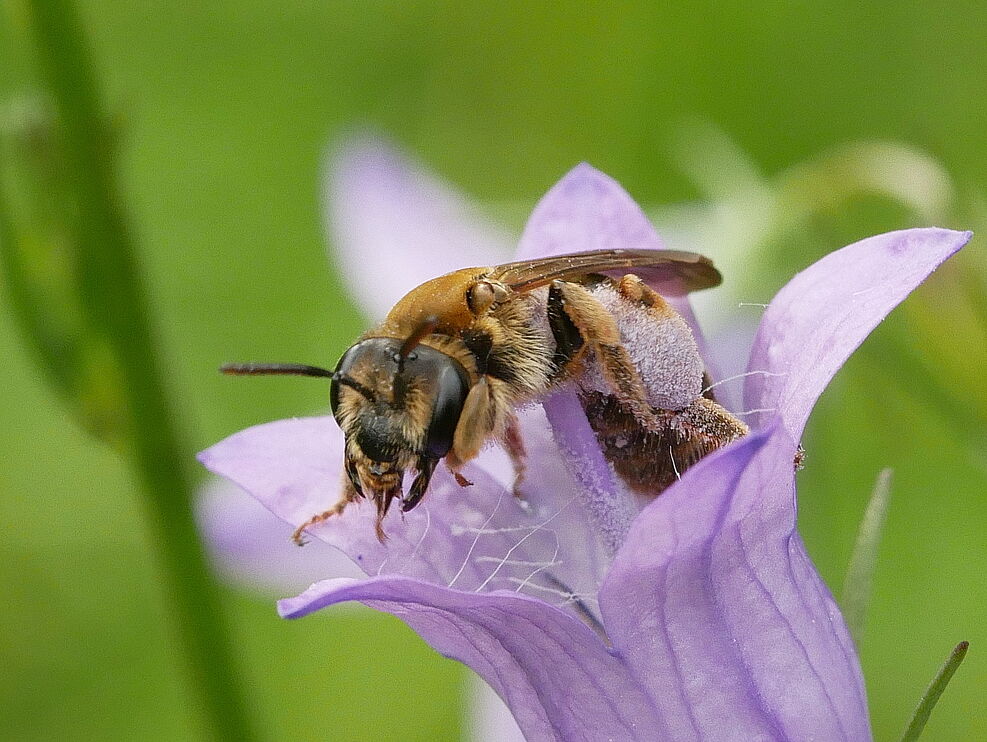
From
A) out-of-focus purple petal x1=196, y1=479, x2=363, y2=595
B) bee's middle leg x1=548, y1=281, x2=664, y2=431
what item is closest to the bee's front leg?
bee's middle leg x1=548, y1=281, x2=664, y2=431

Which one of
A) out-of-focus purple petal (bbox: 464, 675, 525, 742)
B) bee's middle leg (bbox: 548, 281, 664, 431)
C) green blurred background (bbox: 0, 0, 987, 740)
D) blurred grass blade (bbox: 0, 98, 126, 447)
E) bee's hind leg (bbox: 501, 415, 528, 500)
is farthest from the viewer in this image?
green blurred background (bbox: 0, 0, 987, 740)

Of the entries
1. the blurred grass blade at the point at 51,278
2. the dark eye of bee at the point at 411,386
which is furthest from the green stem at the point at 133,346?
the dark eye of bee at the point at 411,386

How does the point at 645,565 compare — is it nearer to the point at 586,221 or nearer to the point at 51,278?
the point at 586,221

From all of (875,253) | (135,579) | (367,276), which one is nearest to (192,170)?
(135,579)

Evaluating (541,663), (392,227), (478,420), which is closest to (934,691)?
(541,663)

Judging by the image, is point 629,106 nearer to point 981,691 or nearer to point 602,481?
point 981,691

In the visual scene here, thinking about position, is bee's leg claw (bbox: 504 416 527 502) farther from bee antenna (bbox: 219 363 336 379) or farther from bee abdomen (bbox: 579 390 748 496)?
bee antenna (bbox: 219 363 336 379)

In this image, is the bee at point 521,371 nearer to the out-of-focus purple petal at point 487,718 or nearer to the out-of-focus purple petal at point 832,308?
the out-of-focus purple petal at point 832,308
